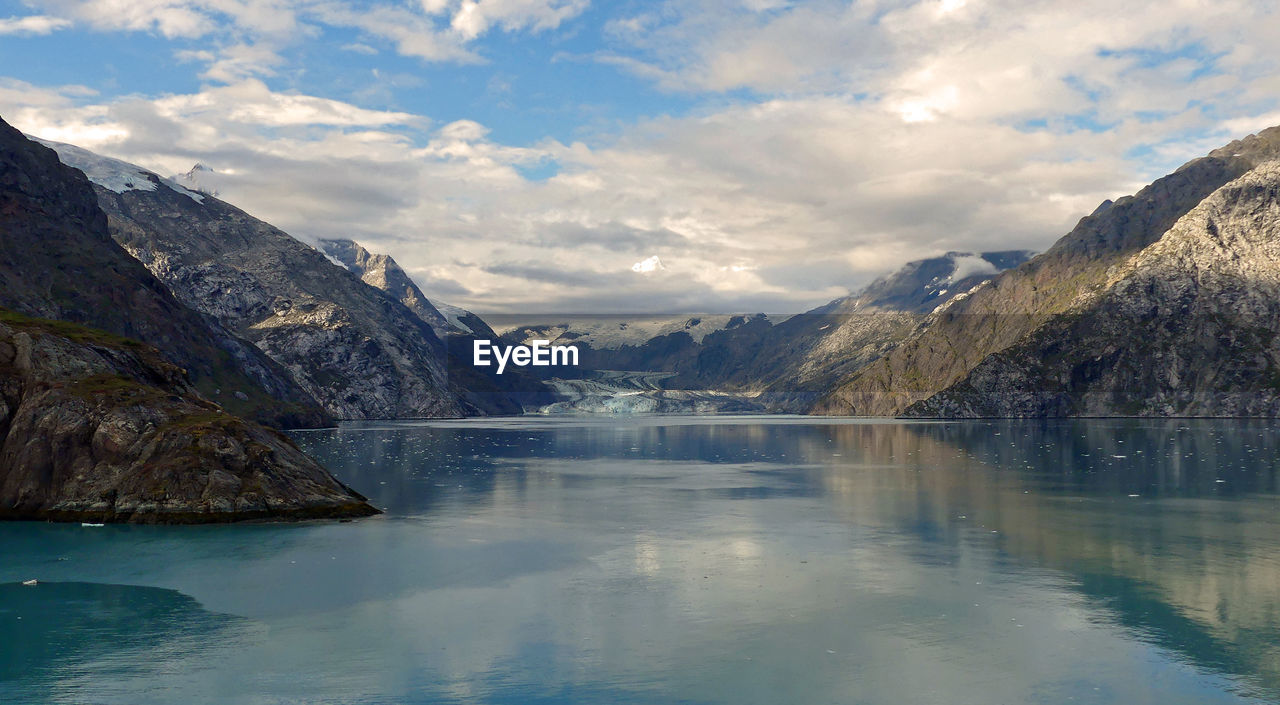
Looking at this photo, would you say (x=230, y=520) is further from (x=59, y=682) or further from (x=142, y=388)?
(x=59, y=682)

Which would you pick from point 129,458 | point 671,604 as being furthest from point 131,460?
point 671,604

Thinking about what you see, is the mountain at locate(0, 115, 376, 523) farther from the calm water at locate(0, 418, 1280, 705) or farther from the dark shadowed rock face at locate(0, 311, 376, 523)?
the calm water at locate(0, 418, 1280, 705)

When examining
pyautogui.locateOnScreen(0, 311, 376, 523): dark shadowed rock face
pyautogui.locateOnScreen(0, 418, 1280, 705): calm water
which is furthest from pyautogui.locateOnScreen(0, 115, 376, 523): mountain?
pyautogui.locateOnScreen(0, 418, 1280, 705): calm water

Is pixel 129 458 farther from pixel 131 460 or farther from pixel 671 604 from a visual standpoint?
pixel 671 604

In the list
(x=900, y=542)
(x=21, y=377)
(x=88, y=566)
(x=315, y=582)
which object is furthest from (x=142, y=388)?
(x=900, y=542)

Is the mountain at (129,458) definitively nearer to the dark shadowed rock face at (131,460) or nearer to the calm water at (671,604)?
the dark shadowed rock face at (131,460)
